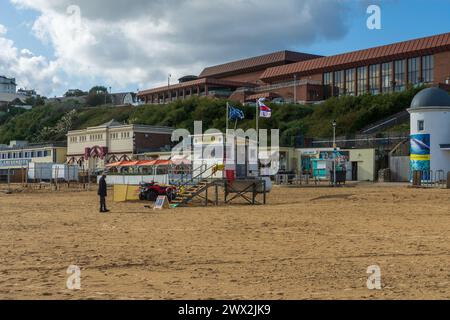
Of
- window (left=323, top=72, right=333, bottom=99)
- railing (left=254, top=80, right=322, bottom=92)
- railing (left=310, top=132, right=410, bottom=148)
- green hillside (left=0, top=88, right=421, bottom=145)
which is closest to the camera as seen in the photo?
railing (left=310, top=132, right=410, bottom=148)

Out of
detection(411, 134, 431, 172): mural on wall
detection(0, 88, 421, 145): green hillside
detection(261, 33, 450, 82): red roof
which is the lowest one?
detection(411, 134, 431, 172): mural on wall

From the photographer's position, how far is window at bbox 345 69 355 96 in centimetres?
9369

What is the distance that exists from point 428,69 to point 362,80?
40.3ft

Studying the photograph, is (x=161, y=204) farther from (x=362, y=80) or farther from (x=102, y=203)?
(x=362, y=80)

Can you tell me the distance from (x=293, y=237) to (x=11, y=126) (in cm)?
13735

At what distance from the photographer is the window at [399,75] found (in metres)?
85.6

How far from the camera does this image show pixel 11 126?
5581 inches

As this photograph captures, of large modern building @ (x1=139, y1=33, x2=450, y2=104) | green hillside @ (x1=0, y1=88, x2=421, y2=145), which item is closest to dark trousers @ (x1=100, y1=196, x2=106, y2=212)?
green hillside @ (x1=0, y1=88, x2=421, y2=145)

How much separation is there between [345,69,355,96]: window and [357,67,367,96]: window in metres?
1.24

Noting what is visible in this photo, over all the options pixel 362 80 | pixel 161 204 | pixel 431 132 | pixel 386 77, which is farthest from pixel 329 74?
pixel 161 204

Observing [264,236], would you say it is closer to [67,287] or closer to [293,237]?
[293,237]

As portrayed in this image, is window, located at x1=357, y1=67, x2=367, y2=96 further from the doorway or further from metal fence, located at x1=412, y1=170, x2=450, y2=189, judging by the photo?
metal fence, located at x1=412, y1=170, x2=450, y2=189

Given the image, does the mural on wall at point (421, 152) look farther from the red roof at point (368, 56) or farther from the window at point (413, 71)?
the window at point (413, 71)

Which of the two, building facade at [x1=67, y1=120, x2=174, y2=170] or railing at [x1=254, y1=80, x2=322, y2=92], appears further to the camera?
railing at [x1=254, y1=80, x2=322, y2=92]
